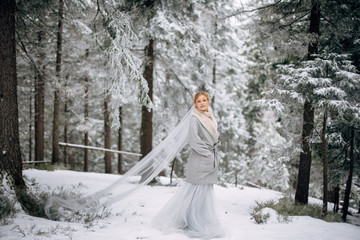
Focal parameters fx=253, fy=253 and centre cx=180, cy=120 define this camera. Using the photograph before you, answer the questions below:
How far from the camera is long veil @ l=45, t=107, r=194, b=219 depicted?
534cm

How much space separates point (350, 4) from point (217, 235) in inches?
286

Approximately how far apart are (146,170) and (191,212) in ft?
4.34

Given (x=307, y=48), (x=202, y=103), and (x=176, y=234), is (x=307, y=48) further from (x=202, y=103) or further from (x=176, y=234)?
(x=176, y=234)

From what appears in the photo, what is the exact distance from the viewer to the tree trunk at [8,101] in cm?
551

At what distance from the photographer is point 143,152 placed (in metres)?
10.1

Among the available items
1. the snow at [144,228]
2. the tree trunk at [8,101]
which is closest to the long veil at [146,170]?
the snow at [144,228]

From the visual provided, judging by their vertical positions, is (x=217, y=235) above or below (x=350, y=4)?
below

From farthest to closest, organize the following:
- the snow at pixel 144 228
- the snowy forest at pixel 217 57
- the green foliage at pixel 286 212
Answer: the snowy forest at pixel 217 57 → the green foliage at pixel 286 212 → the snow at pixel 144 228

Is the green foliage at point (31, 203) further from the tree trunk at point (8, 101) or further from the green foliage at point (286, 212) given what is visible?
the green foliage at point (286, 212)

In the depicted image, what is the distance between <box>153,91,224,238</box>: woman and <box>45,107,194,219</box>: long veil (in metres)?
0.53

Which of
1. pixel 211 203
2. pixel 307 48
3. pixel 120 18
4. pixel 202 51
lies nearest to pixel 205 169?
pixel 211 203

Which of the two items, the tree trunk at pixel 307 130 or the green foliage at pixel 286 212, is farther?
the tree trunk at pixel 307 130

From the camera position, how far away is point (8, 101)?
564 cm

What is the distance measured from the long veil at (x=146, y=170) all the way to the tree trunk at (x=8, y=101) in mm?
1223
